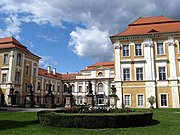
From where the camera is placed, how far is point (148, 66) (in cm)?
2845

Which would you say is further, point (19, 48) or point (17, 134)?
point (19, 48)

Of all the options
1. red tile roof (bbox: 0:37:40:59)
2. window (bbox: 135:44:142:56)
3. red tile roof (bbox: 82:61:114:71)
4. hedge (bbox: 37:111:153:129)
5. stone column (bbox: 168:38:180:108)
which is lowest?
hedge (bbox: 37:111:153:129)

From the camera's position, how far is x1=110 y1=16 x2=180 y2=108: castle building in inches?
1094

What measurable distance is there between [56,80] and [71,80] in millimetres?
3930

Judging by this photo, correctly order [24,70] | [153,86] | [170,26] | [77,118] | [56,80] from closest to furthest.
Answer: [77,118], [153,86], [170,26], [24,70], [56,80]

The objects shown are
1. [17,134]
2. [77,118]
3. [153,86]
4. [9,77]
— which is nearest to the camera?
[17,134]

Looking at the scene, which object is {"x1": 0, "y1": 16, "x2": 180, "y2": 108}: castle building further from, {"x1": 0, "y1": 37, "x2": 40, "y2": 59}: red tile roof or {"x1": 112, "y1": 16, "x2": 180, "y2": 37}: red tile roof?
{"x1": 0, "y1": 37, "x2": 40, "y2": 59}: red tile roof

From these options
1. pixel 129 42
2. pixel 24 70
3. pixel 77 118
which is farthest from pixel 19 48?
pixel 77 118

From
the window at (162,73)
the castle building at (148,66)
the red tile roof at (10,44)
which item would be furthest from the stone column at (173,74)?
the red tile roof at (10,44)

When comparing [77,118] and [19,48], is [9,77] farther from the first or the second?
[77,118]

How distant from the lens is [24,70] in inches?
1566

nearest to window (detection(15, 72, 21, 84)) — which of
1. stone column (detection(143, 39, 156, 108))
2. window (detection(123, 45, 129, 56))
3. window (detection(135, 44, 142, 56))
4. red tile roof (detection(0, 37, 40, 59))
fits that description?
red tile roof (detection(0, 37, 40, 59))

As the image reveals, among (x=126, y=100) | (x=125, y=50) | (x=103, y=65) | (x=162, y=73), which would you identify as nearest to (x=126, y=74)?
(x=125, y=50)

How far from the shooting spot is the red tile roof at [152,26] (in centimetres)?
2933
